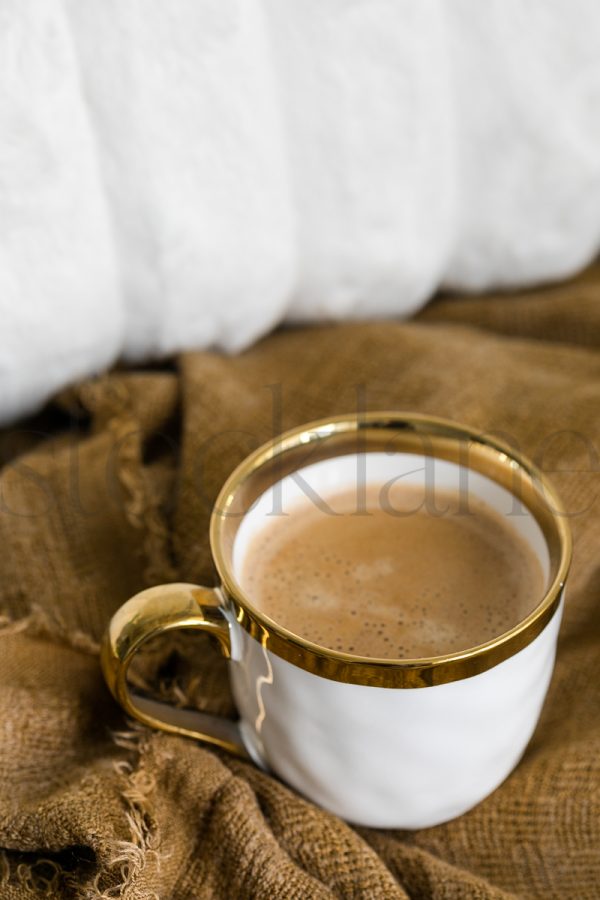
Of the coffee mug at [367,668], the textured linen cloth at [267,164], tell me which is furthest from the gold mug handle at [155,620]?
the textured linen cloth at [267,164]

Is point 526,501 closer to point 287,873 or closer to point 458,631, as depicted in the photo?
point 458,631

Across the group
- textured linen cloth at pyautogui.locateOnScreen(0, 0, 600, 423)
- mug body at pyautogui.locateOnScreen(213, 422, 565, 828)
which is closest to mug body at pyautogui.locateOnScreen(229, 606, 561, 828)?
mug body at pyautogui.locateOnScreen(213, 422, 565, 828)

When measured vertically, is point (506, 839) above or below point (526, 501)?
below

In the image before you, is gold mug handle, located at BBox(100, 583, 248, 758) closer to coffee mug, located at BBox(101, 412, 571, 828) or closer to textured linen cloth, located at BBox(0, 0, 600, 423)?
coffee mug, located at BBox(101, 412, 571, 828)

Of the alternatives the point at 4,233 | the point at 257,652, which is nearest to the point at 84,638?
the point at 257,652

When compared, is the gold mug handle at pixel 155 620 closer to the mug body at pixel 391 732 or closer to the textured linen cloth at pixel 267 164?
the mug body at pixel 391 732
